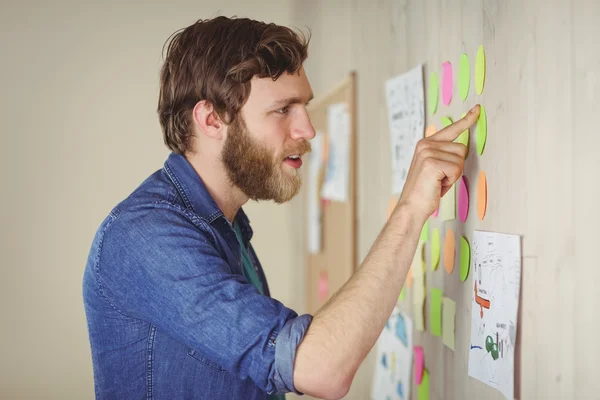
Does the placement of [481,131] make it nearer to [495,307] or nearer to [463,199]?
[463,199]

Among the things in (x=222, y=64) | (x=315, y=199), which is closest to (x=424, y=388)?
(x=222, y=64)

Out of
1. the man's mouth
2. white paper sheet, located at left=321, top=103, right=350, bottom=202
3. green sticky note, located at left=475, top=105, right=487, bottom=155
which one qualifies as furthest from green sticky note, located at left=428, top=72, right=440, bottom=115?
white paper sheet, located at left=321, top=103, right=350, bottom=202

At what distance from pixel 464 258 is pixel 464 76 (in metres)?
0.37

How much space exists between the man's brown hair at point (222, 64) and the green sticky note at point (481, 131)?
14.8 inches

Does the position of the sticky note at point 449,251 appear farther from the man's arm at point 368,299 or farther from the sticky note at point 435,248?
the man's arm at point 368,299

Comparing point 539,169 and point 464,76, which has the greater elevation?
point 464,76

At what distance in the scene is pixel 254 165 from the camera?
4.15ft

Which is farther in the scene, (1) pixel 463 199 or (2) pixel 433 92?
(2) pixel 433 92

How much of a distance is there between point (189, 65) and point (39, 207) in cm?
285

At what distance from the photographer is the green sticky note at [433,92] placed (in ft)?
4.74

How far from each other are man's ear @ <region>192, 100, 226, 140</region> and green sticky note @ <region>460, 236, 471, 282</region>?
540mm

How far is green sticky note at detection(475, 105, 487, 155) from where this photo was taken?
1.18 metres

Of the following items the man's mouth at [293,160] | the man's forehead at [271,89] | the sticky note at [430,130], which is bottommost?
the man's mouth at [293,160]

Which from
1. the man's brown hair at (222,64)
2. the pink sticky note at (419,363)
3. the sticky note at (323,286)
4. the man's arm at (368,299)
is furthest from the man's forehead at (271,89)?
the sticky note at (323,286)
